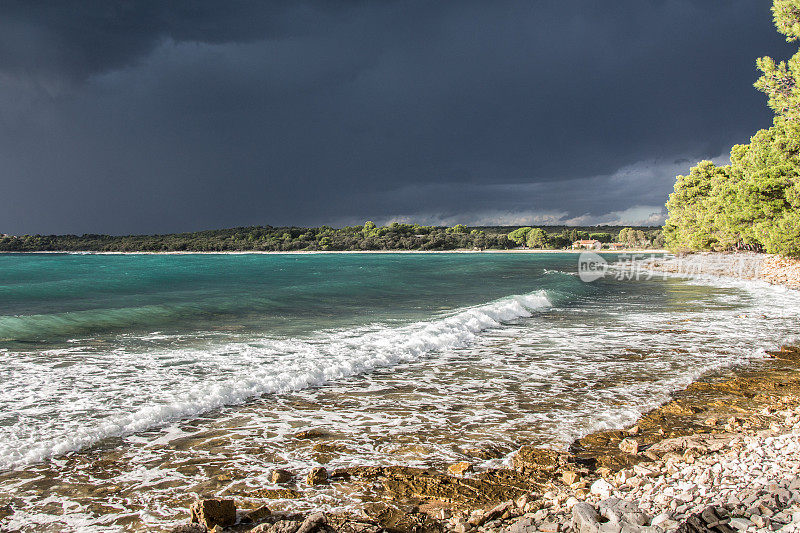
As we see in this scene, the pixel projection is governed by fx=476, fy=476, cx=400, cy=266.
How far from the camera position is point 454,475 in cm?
516

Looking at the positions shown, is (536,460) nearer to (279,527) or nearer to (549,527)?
(549,527)

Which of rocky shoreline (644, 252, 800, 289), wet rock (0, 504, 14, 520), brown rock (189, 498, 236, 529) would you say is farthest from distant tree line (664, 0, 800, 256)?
wet rock (0, 504, 14, 520)

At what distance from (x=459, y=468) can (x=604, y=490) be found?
152 centimetres

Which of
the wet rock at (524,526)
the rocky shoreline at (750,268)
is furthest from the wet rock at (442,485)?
the rocky shoreline at (750,268)

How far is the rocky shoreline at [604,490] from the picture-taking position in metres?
3.65

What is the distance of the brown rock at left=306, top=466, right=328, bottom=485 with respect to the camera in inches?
198

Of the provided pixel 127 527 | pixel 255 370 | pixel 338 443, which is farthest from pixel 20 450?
pixel 255 370

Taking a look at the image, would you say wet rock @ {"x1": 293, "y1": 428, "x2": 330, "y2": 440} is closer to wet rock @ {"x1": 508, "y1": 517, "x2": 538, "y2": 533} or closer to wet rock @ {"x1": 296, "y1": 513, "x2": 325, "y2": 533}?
wet rock @ {"x1": 296, "y1": 513, "x2": 325, "y2": 533}

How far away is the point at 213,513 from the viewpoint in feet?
13.7

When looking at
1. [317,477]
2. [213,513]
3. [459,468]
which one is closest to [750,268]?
[459,468]

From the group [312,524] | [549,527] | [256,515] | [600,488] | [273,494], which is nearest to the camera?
[549,527]

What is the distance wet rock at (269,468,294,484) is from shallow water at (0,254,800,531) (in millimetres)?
193

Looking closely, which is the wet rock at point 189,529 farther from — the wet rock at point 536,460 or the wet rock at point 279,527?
the wet rock at point 536,460

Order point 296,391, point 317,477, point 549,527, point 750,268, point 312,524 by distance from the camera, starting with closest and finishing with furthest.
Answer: point 549,527
point 312,524
point 317,477
point 296,391
point 750,268
